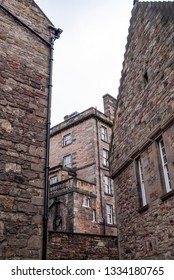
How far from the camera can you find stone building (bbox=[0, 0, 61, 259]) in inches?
213

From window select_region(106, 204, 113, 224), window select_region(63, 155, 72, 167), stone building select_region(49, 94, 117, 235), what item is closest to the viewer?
stone building select_region(49, 94, 117, 235)

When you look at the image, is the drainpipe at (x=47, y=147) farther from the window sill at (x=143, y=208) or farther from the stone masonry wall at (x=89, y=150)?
the stone masonry wall at (x=89, y=150)

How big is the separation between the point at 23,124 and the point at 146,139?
374 centimetres

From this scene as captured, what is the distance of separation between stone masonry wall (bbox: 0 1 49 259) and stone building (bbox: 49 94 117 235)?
11795 mm

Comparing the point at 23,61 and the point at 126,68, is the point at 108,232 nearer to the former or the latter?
the point at 126,68

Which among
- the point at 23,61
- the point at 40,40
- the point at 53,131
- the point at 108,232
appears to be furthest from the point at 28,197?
the point at 53,131

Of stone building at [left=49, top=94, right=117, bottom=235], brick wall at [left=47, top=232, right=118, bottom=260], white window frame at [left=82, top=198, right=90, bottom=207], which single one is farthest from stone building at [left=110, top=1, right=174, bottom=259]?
white window frame at [left=82, top=198, right=90, bottom=207]

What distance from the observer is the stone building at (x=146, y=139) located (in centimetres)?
742

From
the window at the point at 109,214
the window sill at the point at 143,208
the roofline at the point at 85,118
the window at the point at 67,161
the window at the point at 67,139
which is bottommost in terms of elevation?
the window sill at the point at 143,208

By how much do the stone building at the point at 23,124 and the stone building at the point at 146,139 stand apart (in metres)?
3.12

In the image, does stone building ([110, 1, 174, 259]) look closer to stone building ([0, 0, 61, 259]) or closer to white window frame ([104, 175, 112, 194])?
stone building ([0, 0, 61, 259])

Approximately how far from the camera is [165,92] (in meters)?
7.84

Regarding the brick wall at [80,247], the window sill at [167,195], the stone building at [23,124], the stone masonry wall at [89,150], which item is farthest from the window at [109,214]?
the stone building at [23,124]
